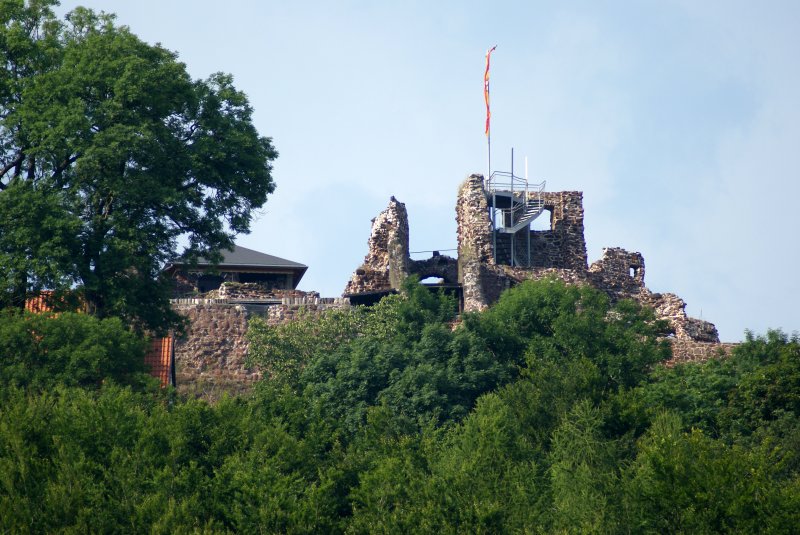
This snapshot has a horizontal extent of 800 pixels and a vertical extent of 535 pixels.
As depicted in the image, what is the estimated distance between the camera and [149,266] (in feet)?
126

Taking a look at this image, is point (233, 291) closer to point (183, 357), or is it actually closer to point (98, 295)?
point (183, 357)

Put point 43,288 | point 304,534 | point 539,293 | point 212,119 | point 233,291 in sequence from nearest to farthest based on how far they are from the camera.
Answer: point 304,534, point 43,288, point 212,119, point 539,293, point 233,291

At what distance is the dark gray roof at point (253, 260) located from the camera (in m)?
53.6

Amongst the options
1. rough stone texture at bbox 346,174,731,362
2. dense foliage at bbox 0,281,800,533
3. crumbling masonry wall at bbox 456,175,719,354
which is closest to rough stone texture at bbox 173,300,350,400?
dense foliage at bbox 0,281,800,533

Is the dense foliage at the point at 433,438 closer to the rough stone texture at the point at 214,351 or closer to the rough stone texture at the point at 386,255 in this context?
the rough stone texture at the point at 214,351

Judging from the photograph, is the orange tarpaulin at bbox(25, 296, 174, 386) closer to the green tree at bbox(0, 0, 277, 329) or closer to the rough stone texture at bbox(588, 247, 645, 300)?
the green tree at bbox(0, 0, 277, 329)

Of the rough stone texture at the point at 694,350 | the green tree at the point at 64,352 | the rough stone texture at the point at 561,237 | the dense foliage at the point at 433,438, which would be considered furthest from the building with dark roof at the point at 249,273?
the green tree at the point at 64,352

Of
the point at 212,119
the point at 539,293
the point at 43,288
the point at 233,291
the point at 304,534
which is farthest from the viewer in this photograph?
the point at 233,291

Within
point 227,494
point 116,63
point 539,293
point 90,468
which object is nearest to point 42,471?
point 90,468

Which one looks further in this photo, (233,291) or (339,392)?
(233,291)

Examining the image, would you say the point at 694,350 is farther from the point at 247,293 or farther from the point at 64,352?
the point at 64,352

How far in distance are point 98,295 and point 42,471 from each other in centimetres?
582

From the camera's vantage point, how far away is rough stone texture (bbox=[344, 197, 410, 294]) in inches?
1918

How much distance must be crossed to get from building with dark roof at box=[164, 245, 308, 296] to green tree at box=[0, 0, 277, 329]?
35.6 ft
